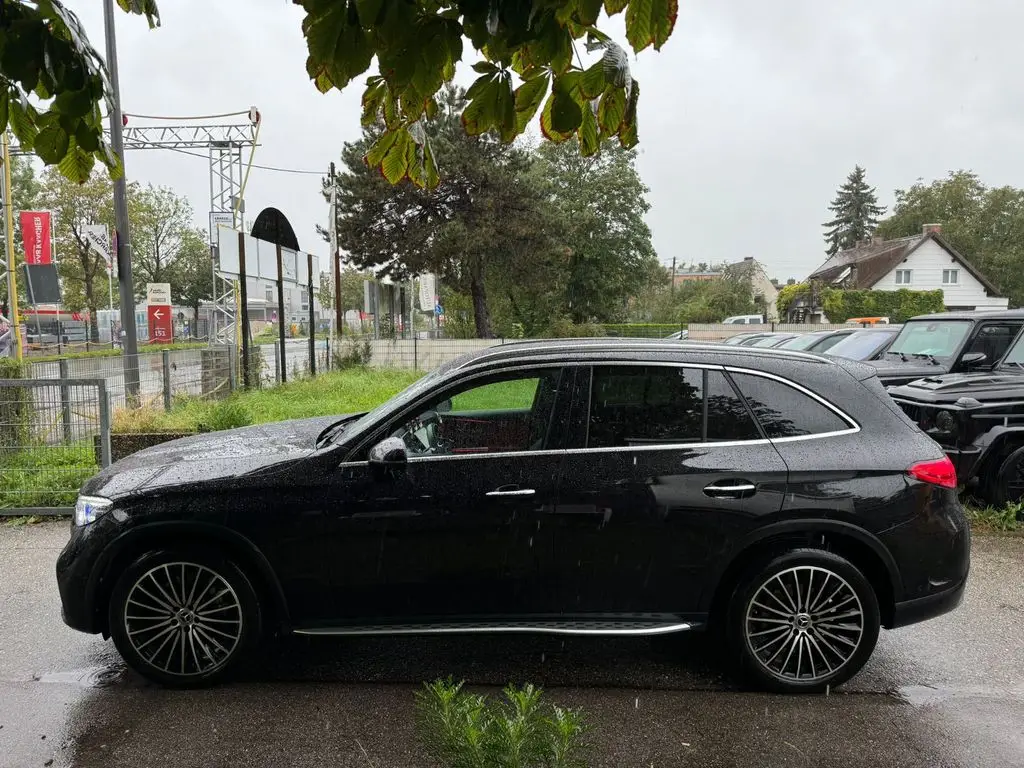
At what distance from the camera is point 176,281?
55.8 metres

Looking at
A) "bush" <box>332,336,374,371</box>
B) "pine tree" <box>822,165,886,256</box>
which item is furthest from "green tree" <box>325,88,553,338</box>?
"pine tree" <box>822,165,886,256</box>

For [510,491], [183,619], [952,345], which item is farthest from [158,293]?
[510,491]

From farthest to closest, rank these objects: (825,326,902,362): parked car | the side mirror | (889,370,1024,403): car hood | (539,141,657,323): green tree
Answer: (539,141,657,323): green tree → (825,326,902,362): parked car → (889,370,1024,403): car hood → the side mirror

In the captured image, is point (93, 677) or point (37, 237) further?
point (37, 237)

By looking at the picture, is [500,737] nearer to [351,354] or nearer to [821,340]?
[821,340]

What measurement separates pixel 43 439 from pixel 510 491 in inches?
223

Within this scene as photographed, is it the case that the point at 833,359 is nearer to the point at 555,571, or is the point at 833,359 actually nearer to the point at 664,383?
the point at 664,383

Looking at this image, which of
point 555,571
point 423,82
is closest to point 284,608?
point 555,571

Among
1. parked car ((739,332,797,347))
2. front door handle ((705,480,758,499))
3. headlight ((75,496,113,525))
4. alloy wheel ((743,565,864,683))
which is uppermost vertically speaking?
parked car ((739,332,797,347))

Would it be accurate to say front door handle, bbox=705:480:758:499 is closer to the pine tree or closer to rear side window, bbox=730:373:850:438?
rear side window, bbox=730:373:850:438

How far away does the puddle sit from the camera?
3.78m

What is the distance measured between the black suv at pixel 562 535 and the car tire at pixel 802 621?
1cm

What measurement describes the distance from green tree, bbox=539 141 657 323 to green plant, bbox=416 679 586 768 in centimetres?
4038

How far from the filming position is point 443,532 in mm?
3572
